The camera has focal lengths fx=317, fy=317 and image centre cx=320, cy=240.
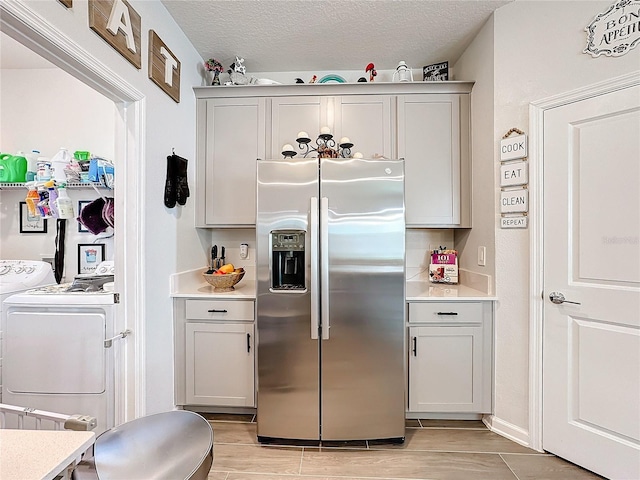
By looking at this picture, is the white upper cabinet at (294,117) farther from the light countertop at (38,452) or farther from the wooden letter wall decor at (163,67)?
the light countertop at (38,452)

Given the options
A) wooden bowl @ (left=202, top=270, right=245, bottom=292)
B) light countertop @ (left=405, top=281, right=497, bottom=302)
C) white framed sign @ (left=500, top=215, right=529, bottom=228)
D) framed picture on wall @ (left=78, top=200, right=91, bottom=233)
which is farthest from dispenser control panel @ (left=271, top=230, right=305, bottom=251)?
framed picture on wall @ (left=78, top=200, right=91, bottom=233)

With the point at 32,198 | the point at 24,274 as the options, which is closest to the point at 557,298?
the point at 24,274

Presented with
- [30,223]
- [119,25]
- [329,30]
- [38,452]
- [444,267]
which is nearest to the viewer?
[38,452]

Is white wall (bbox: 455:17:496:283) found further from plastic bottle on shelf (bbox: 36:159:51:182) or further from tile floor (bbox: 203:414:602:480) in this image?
plastic bottle on shelf (bbox: 36:159:51:182)

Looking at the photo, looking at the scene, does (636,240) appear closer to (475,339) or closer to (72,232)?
(475,339)

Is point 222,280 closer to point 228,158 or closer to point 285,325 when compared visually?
point 285,325

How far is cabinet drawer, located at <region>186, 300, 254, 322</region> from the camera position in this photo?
217cm

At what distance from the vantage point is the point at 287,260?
1977 mm

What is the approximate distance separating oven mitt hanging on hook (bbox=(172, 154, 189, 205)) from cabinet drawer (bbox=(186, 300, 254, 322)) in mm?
718

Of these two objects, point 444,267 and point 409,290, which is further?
point 444,267

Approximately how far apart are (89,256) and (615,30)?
3621 millimetres

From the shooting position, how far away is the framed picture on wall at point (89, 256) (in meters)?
2.40

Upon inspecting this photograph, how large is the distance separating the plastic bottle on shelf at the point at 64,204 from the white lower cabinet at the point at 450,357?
2582mm

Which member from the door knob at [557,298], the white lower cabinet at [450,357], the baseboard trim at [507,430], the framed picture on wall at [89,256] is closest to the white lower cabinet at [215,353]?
the framed picture on wall at [89,256]
